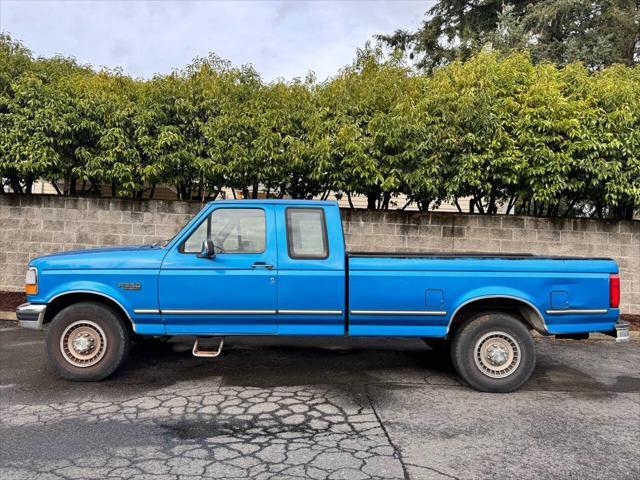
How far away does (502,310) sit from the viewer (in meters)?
5.28

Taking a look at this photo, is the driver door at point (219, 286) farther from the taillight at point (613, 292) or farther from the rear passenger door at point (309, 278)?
the taillight at point (613, 292)

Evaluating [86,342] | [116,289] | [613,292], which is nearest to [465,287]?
[613,292]

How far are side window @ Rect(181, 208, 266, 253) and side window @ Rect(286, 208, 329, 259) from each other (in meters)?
0.29

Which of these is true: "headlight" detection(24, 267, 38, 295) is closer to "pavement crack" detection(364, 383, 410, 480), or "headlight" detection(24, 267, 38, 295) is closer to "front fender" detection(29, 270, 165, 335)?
"front fender" detection(29, 270, 165, 335)

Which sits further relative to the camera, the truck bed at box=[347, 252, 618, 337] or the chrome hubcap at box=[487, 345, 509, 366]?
the chrome hubcap at box=[487, 345, 509, 366]

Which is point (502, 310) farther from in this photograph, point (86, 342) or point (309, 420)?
point (86, 342)

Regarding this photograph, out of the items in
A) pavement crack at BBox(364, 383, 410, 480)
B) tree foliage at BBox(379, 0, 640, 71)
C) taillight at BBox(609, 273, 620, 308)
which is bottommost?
pavement crack at BBox(364, 383, 410, 480)

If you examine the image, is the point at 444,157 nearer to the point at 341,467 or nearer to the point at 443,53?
the point at 341,467

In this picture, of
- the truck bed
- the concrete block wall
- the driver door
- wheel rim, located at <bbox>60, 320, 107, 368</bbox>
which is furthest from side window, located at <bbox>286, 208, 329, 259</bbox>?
the concrete block wall

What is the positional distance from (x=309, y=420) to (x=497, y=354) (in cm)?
216

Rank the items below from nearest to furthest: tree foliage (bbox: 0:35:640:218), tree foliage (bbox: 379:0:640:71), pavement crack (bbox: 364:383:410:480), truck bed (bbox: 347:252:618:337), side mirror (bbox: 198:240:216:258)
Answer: pavement crack (bbox: 364:383:410:480)
side mirror (bbox: 198:240:216:258)
truck bed (bbox: 347:252:618:337)
tree foliage (bbox: 0:35:640:218)
tree foliage (bbox: 379:0:640:71)

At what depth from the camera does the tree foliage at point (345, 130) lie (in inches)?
336

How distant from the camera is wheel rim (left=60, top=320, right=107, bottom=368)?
5070 mm

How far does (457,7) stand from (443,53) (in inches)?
95.2
